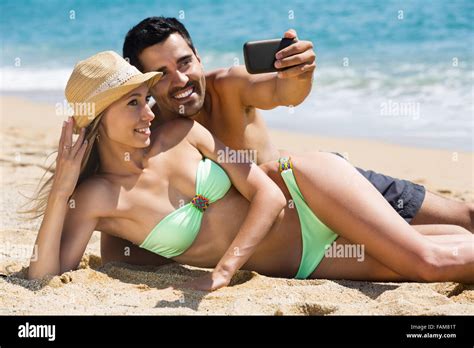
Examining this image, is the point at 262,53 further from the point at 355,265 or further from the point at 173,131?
the point at 355,265

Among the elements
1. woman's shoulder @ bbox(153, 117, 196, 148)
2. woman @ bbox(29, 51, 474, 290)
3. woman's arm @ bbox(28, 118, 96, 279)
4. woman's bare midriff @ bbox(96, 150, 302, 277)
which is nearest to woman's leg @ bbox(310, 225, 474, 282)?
woman @ bbox(29, 51, 474, 290)

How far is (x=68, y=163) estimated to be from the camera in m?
3.73

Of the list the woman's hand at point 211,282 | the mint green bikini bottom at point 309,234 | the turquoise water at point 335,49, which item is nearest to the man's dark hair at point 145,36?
the mint green bikini bottom at point 309,234

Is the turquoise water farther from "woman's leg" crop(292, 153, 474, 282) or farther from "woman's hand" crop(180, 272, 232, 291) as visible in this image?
"woman's hand" crop(180, 272, 232, 291)

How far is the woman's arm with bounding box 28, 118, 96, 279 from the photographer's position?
3.68 metres

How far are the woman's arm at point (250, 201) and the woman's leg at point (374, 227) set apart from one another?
8.0 inches

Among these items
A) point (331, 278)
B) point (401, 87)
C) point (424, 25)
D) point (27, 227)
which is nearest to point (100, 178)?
point (331, 278)

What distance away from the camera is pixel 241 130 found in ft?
15.4

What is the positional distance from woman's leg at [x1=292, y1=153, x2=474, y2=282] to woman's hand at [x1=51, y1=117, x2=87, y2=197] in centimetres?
112

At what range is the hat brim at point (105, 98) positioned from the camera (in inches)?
147

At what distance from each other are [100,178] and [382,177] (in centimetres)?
162

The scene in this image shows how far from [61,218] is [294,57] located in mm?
1376
